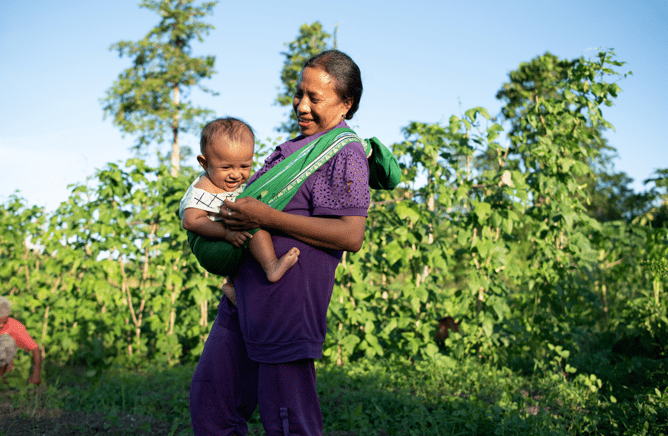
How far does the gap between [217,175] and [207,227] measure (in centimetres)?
28

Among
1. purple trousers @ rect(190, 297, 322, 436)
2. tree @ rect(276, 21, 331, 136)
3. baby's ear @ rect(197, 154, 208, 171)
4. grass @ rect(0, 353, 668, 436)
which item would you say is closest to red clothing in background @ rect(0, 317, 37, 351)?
grass @ rect(0, 353, 668, 436)

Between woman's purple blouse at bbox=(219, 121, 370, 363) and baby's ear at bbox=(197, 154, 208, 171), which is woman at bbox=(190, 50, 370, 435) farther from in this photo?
baby's ear at bbox=(197, 154, 208, 171)

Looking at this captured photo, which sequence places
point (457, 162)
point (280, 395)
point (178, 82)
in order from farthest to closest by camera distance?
point (178, 82) < point (457, 162) < point (280, 395)

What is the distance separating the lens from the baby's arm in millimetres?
1579

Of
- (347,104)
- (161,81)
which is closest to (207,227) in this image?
(347,104)

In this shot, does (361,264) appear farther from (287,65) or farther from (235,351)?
(287,65)

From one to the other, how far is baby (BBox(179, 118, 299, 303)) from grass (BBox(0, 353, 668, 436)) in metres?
1.76

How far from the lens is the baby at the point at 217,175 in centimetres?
173

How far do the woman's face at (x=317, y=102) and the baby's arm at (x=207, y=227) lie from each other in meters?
0.47

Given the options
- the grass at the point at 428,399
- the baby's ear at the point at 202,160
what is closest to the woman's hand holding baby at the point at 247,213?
the baby's ear at the point at 202,160

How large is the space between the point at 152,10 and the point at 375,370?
82.3ft

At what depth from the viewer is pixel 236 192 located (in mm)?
1911

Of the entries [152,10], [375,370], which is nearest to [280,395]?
[375,370]

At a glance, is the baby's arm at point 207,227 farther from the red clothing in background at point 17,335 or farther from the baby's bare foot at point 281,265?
the red clothing in background at point 17,335
